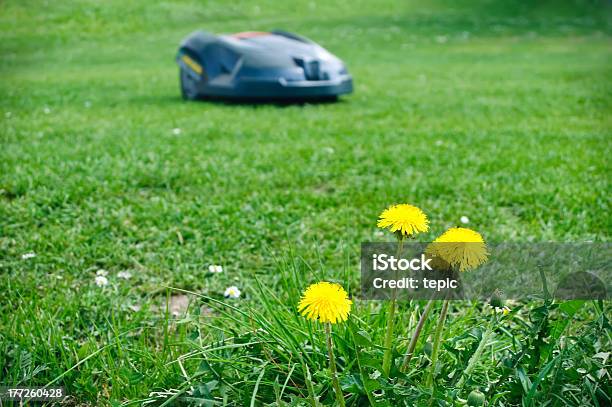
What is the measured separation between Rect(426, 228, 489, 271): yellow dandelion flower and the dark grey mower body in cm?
494

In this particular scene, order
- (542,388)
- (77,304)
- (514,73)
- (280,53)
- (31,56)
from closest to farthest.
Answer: (542,388)
(77,304)
(280,53)
(514,73)
(31,56)

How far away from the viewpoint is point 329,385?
149 centimetres

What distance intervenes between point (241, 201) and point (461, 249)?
2.25 metres

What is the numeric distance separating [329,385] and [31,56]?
11.9 meters

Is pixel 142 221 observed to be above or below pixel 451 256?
below

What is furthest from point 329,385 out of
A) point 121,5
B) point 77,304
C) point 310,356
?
point 121,5

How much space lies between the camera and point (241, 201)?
136 inches

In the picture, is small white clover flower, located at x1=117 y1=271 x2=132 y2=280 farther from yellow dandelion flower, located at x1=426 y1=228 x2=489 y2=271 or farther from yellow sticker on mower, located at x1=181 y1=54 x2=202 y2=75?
yellow sticker on mower, located at x1=181 y1=54 x2=202 y2=75

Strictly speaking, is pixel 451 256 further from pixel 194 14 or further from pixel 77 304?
pixel 194 14

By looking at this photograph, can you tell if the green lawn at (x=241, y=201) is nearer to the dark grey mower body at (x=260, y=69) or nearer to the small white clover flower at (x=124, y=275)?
the small white clover flower at (x=124, y=275)

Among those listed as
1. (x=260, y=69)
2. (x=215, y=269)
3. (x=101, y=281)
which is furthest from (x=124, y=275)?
(x=260, y=69)

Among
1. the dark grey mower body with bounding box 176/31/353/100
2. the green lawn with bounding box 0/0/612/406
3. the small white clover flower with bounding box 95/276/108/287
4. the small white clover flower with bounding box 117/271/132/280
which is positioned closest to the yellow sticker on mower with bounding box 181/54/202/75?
the dark grey mower body with bounding box 176/31/353/100

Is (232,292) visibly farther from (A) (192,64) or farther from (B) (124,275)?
(A) (192,64)

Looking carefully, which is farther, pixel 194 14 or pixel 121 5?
pixel 194 14
